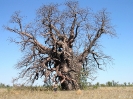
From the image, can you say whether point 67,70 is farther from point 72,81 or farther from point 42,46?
point 42,46

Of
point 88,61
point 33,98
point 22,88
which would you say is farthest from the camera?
point 88,61

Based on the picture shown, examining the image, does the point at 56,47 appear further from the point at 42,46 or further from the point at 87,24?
the point at 87,24

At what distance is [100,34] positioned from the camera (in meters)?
28.4

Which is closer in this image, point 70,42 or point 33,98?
point 33,98

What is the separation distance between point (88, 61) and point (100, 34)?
9.79 feet

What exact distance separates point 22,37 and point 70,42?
432cm

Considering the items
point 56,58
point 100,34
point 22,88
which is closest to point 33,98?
point 22,88

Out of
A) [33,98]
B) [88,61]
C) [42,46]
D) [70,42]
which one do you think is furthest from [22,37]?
[33,98]

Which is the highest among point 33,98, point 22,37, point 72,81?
point 22,37

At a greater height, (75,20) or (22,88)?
(75,20)

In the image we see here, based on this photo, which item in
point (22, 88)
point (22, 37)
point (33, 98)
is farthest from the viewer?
point (22, 37)

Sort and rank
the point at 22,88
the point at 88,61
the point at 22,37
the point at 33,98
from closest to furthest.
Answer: the point at 33,98 → the point at 22,88 → the point at 22,37 → the point at 88,61

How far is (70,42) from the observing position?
27.2 meters

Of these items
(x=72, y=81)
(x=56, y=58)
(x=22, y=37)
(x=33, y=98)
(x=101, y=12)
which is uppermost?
(x=101, y=12)
